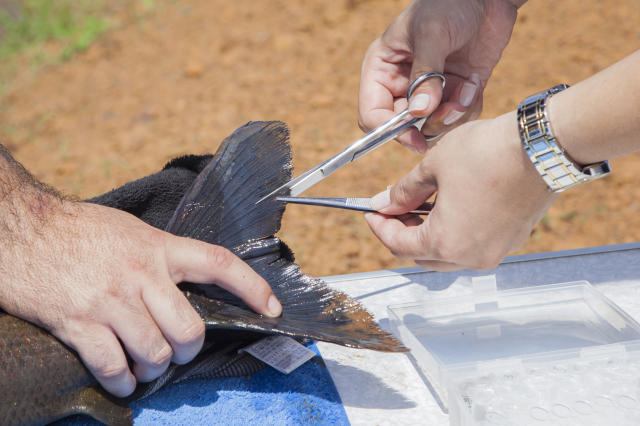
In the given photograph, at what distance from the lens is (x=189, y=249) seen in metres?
1.19

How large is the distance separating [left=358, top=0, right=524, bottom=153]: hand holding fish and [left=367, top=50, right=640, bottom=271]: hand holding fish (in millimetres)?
308

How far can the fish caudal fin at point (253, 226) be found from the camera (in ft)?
4.11

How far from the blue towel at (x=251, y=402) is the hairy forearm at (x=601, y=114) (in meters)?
0.68

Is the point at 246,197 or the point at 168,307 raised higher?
the point at 246,197

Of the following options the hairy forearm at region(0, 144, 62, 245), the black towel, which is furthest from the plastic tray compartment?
the hairy forearm at region(0, 144, 62, 245)

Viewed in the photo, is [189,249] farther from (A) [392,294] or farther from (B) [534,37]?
(B) [534,37]

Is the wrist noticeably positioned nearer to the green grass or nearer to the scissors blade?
the scissors blade

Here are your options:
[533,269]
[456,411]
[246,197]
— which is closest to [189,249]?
[246,197]

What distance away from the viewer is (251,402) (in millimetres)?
1230

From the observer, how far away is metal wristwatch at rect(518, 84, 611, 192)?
106cm

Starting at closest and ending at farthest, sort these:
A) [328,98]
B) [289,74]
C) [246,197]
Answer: [246,197], [328,98], [289,74]

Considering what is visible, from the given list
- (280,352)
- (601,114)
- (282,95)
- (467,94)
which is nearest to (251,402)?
(280,352)

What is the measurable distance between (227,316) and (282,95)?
3.34m

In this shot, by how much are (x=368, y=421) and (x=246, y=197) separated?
1.81 feet
